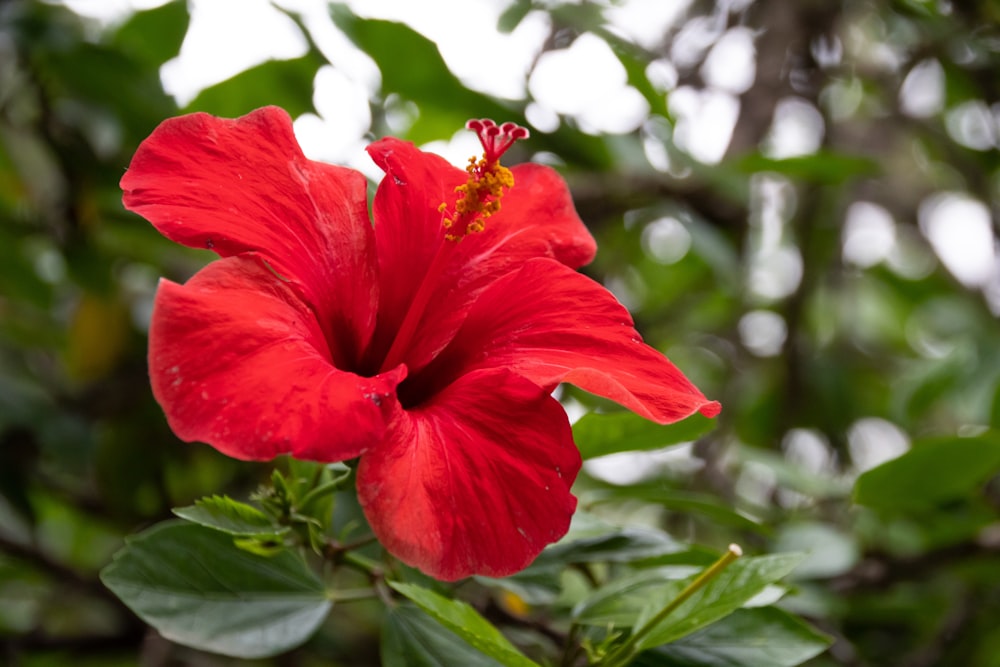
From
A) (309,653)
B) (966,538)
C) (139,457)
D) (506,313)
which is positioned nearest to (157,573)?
(506,313)

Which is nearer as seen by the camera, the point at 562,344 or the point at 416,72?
the point at 562,344

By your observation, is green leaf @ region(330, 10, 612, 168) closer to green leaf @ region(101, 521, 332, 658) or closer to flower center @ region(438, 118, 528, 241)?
flower center @ region(438, 118, 528, 241)

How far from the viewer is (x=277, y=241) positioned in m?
0.68

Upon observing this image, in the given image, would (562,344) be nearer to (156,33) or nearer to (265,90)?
(265,90)

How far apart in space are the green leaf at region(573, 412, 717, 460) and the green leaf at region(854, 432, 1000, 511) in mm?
367

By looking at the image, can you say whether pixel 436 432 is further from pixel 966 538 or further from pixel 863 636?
pixel 863 636

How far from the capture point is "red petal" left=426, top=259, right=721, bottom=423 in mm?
653

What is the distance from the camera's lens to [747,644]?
0.72 m

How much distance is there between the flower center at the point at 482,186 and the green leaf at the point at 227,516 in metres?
0.28

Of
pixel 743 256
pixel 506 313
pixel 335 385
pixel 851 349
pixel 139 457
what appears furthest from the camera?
pixel 851 349

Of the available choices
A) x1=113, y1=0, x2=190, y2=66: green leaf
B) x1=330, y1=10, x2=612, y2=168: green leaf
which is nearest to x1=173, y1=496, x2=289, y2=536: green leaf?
x1=330, y1=10, x2=612, y2=168: green leaf

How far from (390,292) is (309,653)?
2.80ft

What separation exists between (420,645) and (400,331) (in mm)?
260

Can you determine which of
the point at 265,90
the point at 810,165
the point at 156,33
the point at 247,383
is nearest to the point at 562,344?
the point at 247,383
